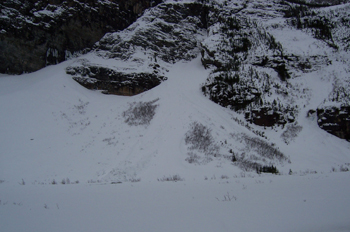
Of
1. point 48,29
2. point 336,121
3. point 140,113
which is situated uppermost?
point 48,29

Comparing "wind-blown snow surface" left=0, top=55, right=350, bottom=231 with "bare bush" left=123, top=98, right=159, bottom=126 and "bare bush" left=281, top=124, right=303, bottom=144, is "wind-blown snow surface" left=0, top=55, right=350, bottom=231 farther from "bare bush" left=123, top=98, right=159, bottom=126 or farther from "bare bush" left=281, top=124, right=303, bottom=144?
"bare bush" left=123, top=98, right=159, bottom=126

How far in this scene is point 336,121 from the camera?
602 inches

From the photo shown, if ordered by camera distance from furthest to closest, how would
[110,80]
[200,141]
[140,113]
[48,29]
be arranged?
[48,29] → [110,80] → [140,113] → [200,141]

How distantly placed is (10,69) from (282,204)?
32.3m

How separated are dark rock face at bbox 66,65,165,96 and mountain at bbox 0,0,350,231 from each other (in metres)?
0.17

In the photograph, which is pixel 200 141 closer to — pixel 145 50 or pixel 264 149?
pixel 264 149

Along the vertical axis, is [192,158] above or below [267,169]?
below

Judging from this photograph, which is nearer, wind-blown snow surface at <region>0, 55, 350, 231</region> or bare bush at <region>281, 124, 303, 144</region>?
wind-blown snow surface at <region>0, 55, 350, 231</region>

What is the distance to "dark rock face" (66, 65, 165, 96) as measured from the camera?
24.8 metres

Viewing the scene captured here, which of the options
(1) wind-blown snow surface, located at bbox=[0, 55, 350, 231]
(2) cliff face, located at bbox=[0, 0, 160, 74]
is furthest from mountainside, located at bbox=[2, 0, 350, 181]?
(2) cliff face, located at bbox=[0, 0, 160, 74]

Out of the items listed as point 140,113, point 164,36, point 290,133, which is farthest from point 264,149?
point 164,36

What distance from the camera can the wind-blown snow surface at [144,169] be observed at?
10.9 ft

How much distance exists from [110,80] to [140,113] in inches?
394

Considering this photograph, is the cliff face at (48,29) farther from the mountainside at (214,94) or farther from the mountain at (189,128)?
the mountainside at (214,94)
